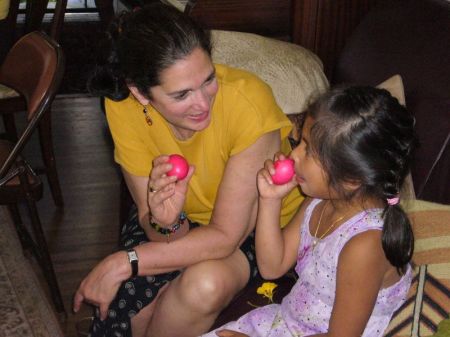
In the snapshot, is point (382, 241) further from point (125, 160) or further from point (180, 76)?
point (125, 160)

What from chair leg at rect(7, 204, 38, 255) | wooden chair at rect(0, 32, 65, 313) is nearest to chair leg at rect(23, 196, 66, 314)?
wooden chair at rect(0, 32, 65, 313)

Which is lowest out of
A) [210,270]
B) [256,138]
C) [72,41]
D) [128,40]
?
[72,41]

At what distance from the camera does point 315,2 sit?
2.35 metres

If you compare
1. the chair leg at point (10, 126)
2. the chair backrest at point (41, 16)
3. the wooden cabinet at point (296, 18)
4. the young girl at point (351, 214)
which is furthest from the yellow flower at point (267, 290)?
the chair leg at point (10, 126)

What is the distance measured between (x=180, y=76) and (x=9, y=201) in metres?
0.96

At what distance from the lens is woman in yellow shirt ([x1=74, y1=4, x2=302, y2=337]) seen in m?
1.43

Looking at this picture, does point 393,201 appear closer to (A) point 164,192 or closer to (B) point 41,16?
(A) point 164,192

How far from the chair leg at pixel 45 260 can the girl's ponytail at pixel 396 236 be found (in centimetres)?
126

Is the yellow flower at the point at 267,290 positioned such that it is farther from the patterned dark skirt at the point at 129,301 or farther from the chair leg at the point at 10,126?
the chair leg at the point at 10,126

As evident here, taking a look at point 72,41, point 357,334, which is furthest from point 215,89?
point 72,41

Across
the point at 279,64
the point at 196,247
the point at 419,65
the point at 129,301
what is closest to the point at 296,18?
the point at 279,64

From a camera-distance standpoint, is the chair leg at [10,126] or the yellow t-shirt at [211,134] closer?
the yellow t-shirt at [211,134]

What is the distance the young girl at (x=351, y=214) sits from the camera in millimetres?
1221

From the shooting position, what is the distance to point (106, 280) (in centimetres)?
157
